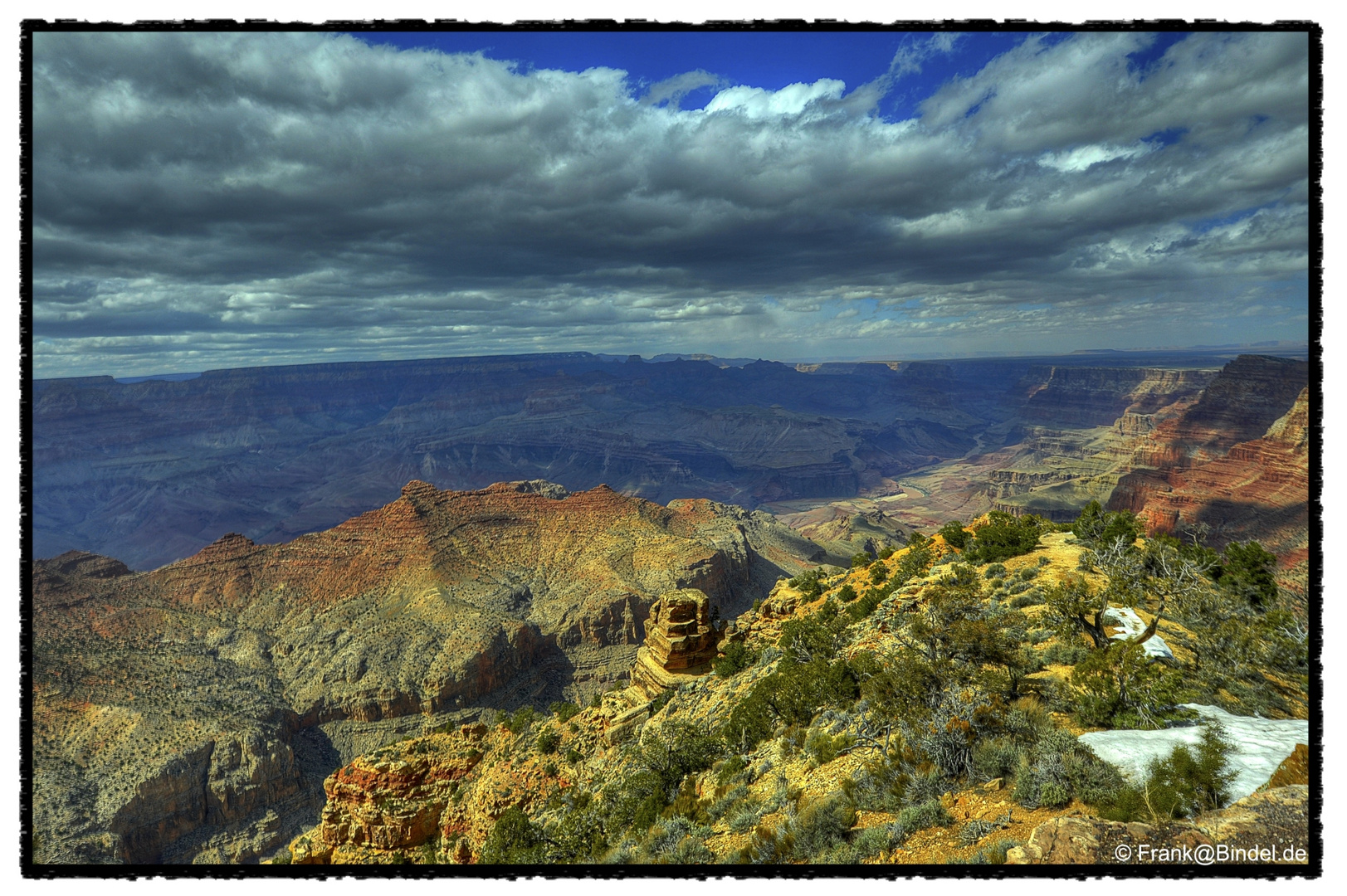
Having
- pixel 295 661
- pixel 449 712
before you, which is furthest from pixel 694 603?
pixel 295 661

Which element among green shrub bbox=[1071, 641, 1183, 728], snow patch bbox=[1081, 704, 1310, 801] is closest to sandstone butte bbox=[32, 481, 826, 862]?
snow patch bbox=[1081, 704, 1310, 801]

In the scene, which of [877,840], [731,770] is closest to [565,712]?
[731,770]

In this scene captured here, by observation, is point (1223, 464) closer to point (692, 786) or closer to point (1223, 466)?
point (1223, 466)

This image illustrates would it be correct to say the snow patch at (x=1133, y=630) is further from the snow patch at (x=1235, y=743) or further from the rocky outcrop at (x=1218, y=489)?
the rocky outcrop at (x=1218, y=489)

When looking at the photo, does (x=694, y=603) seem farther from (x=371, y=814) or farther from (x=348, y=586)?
(x=348, y=586)

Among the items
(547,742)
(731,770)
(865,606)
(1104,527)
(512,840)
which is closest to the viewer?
(731,770)

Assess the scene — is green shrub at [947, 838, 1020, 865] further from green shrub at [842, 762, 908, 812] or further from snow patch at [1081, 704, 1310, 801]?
snow patch at [1081, 704, 1310, 801]

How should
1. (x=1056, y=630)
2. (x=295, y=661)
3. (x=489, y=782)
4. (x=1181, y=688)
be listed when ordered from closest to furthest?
(x=1181, y=688) → (x=1056, y=630) → (x=489, y=782) → (x=295, y=661)
